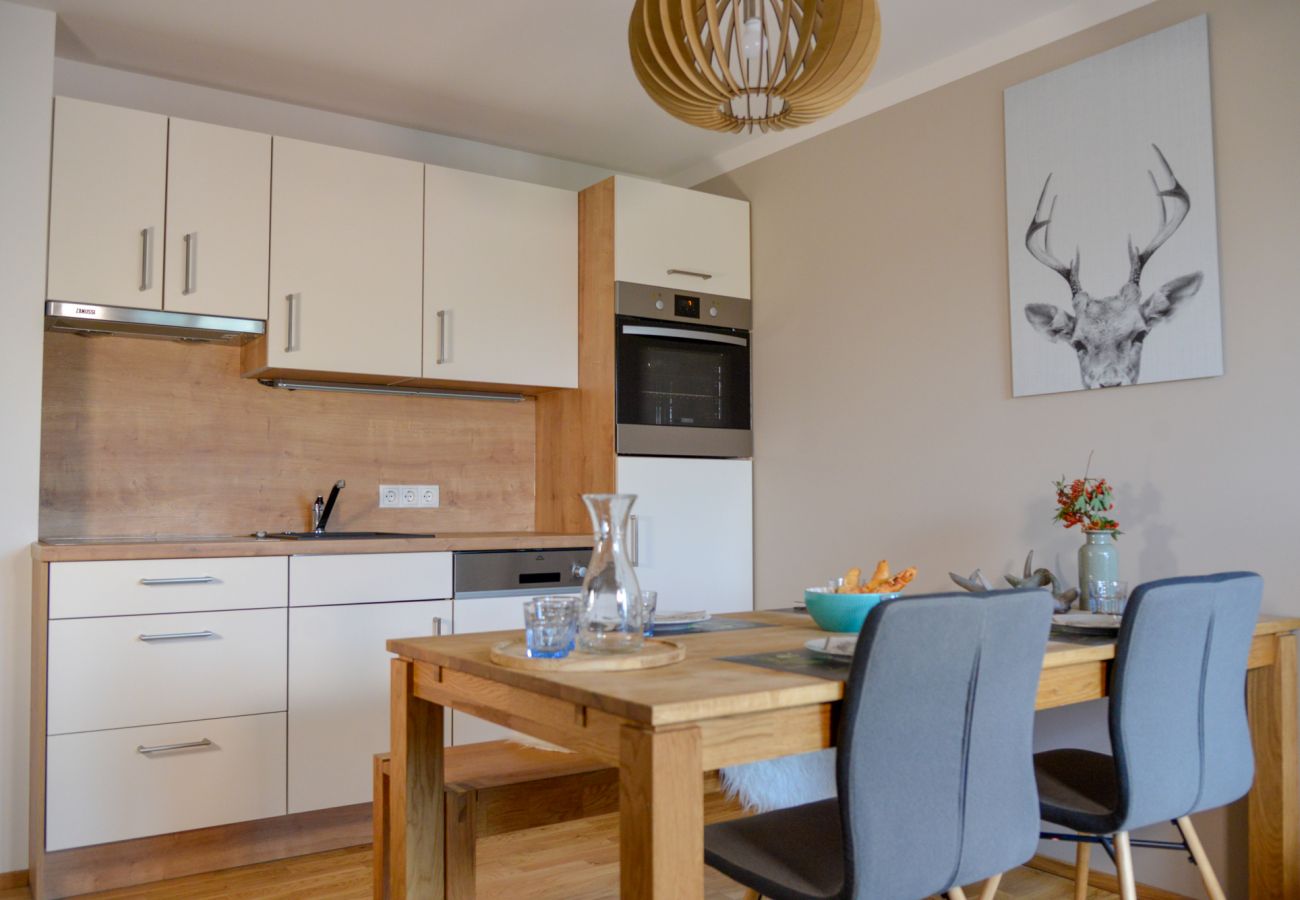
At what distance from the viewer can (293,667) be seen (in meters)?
3.07

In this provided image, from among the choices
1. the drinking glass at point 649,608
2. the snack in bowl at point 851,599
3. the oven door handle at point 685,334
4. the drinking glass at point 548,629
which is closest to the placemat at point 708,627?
the drinking glass at point 649,608

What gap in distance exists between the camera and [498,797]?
2105 mm

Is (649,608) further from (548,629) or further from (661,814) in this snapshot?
(661,814)

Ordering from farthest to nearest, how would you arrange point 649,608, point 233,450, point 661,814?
point 233,450 → point 649,608 → point 661,814

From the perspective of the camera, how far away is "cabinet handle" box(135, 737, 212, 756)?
9.29 ft

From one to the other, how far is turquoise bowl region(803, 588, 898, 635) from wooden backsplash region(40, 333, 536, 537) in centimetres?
222

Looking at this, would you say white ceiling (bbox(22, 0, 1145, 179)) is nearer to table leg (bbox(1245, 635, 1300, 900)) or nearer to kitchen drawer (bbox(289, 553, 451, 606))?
kitchen drawer (bbox(289, 553, 451, 606))

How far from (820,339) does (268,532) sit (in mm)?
2054

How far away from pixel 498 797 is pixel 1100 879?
1.73 metres

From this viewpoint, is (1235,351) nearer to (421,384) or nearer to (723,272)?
(723,272)

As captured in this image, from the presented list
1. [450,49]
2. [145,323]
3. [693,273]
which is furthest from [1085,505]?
[145,323]

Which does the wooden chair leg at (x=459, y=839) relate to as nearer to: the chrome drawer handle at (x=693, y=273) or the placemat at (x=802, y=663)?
the placemat at (x=802, y=663)

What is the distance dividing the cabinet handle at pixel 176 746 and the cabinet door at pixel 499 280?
53.6 inches

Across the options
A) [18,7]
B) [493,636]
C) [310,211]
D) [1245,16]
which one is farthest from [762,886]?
[18,7]
